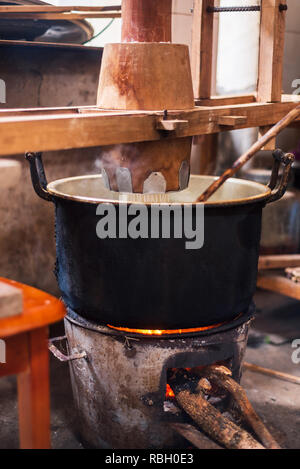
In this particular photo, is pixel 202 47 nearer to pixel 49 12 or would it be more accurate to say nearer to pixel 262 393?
pixel 49 12

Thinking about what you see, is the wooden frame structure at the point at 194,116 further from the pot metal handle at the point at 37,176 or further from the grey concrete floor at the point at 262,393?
the grey concrete floor at the point at 262,393

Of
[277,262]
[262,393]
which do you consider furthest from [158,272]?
[277,262]

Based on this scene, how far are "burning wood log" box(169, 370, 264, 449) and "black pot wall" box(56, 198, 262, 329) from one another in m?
0.31

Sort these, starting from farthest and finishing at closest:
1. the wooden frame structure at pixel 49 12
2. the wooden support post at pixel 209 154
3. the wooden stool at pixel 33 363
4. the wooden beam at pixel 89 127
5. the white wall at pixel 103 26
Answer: the wooden support post at pixel 209 154
the white wall at pixel 103 26
the wooden frame structure at pixel 49 12
the wooden stool at pixel 33 363
the wooden beam at pixel 89 127

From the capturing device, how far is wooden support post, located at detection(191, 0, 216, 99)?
277cm

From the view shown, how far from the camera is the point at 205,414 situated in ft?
7.69

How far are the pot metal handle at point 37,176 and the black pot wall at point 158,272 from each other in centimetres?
15

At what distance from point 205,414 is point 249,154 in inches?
43.0

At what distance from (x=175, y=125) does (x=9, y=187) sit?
5.70 feet

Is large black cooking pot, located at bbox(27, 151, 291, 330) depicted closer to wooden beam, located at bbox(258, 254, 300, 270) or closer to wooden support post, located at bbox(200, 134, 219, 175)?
Result: wooden beam, located at bbox(258, 254, 300, 270)

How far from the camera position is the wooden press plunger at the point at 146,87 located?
2.10 m

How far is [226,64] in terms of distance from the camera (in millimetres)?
4680

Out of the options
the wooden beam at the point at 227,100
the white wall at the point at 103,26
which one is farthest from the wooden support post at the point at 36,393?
the white wall at the point at 103,26

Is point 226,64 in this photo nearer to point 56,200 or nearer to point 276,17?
point 276,17
